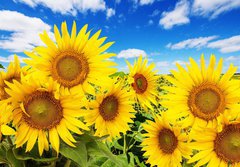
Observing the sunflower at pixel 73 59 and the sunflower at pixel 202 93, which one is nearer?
the sunflower at pixel 73 59

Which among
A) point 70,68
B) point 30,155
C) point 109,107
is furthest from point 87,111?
point 109,107

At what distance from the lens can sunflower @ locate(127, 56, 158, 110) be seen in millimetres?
3715

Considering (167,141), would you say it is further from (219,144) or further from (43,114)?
(43,114)

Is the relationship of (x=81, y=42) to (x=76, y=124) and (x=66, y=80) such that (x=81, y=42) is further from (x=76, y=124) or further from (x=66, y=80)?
(x=76, y=124)

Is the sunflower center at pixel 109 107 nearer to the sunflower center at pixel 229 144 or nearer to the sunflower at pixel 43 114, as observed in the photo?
the sunflower center at pixel 229 144

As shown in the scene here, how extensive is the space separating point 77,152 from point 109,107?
1.21 m

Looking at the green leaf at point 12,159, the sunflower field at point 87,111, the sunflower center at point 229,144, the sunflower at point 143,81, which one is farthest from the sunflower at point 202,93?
the green leaf at point 12,159

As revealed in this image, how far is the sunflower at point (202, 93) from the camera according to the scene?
2572mm

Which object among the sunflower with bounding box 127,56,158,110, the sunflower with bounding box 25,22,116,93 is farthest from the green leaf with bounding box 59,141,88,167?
the sunflower with bounding box 127,56,158,110

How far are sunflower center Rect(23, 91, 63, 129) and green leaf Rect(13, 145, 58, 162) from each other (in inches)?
5.6

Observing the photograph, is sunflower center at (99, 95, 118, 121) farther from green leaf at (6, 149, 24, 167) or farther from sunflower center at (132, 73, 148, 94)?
green leaf at (6, 149, 24, 167)

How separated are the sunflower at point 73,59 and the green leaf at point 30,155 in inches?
17.3

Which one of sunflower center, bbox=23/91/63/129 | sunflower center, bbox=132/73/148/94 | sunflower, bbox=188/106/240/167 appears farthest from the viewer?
sunflower center, bbox=132/73/148/94

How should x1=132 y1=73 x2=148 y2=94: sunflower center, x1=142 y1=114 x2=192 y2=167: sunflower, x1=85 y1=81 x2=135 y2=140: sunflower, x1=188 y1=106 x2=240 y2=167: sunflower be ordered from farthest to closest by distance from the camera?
1. x1=132 y1=73 x2=148 y2=94: sunflower center
2. x1=142 y1=114 x2=192 y2=167: sunflower
3. x1=85 y1=81 x2=135 y2=140: sunflower
4. x1=188 y1=106 x2=240 y2=167: sunflower
